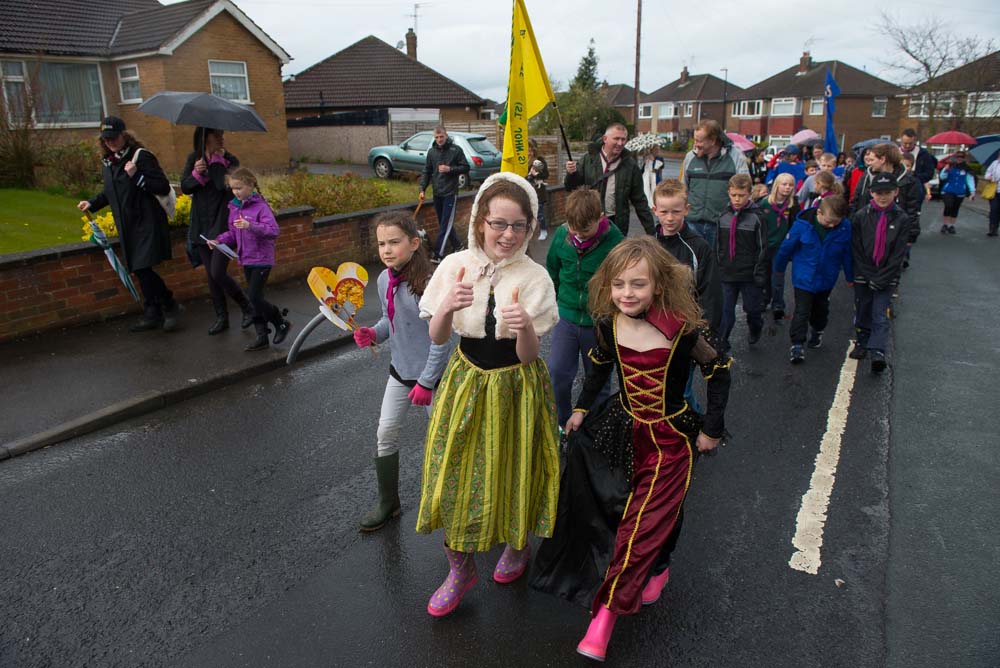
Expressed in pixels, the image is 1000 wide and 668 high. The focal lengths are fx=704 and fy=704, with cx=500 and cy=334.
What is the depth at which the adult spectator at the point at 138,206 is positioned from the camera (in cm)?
644

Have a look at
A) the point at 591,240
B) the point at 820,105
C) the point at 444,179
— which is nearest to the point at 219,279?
the point at 591,240

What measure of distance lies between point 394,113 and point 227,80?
6013mm

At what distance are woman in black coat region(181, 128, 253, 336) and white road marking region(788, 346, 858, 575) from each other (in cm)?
492

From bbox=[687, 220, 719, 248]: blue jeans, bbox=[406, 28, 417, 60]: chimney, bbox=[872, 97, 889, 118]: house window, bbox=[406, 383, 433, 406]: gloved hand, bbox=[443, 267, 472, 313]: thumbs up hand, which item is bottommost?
bbox=[406, 383, 433, 406]: gloved hand

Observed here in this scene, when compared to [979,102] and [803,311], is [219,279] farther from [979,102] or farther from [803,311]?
[979,102]

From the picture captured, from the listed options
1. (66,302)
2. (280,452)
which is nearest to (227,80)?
(66,302)

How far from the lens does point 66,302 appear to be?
6.77 meters

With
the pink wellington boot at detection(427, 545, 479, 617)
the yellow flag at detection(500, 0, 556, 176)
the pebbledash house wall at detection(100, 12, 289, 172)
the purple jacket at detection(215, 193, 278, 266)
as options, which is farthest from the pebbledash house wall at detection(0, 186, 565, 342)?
the pebbledash house wall at detection(100, 12, 289, 172)

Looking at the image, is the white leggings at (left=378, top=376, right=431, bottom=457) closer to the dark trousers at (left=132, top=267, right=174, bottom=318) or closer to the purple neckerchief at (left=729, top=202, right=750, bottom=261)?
the purple neckerchief at (left=729, top=202, right=750, bottom=261)

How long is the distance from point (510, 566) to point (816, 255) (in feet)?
15.1

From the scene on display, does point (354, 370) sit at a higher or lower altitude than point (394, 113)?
lower

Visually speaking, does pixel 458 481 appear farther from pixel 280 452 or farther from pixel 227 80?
pixel 227 80

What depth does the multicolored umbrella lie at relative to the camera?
6.73 metres

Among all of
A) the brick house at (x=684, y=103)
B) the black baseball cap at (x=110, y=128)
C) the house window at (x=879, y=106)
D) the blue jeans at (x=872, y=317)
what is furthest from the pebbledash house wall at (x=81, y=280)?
the brick house at (x=684, y=103)
